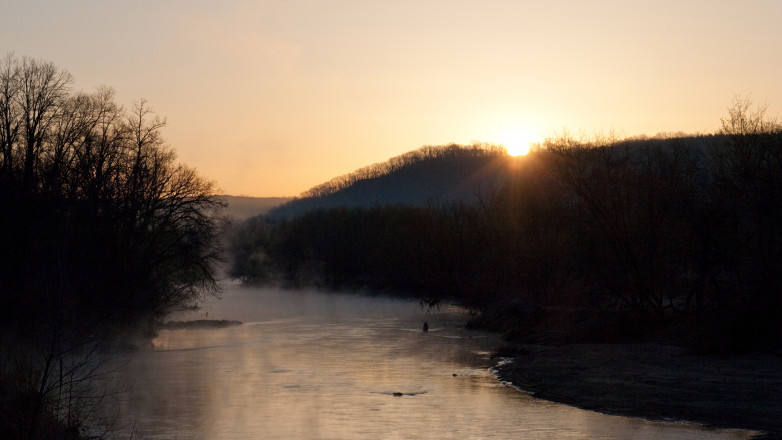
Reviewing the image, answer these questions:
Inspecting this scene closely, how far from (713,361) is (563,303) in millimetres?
22244

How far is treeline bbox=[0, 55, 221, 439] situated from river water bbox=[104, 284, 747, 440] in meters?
2.70

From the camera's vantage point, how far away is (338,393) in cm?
2827

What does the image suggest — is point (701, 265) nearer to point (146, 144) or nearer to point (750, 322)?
point (750, 322)

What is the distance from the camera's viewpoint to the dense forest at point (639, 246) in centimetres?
3500

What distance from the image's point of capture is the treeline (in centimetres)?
2705

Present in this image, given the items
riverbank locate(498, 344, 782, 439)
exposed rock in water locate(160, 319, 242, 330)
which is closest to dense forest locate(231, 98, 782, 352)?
riverbank locate(498, 344, 782, 439)

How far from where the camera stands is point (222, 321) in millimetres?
57969

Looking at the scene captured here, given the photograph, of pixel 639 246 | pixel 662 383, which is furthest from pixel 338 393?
pixel 639 246

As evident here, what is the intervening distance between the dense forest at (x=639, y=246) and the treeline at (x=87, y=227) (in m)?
20.4

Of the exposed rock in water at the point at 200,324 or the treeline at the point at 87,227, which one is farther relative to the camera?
the exposed rock in water at the point at 200,324

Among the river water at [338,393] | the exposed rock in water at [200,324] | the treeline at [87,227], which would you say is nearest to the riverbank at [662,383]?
the river water at [338,393]

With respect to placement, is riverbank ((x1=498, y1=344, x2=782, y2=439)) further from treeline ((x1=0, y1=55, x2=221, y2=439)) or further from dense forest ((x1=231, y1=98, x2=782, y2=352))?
treeline ((x1=0, y1=55, x2=221, y2=439))

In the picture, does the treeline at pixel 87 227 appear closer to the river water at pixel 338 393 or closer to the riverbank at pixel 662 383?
the river water at pixel 338 393

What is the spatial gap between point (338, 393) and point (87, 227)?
1517 centimetres
